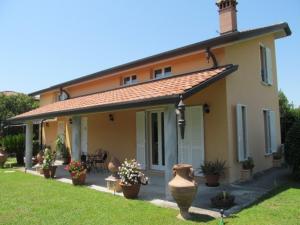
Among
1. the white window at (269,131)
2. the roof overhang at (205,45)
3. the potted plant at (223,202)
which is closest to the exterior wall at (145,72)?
the roof overhang at (205,45)

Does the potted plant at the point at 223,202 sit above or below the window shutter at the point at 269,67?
below

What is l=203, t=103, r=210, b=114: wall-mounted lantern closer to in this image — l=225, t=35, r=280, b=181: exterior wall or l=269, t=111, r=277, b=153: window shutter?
l=225, t=35, r=280, b=181: exterior wall

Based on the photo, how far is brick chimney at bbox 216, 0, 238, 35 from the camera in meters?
13.5

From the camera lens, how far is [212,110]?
435 inches

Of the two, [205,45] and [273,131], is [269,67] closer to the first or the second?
[273,131]

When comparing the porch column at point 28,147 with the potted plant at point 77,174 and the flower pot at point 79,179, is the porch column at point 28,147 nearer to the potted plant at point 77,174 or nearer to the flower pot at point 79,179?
the potted plant at point 77,174

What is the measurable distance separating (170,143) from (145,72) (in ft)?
22.4

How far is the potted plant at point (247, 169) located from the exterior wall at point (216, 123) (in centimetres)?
100

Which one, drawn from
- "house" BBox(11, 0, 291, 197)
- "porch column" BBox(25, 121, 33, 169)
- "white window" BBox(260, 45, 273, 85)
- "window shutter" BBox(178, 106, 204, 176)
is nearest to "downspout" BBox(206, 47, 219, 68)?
"house" BBox(11, 0, 291, 197)

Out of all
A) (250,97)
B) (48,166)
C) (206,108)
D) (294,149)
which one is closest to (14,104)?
(48,166)

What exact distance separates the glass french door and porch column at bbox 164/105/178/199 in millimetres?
4369

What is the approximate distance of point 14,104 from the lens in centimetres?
3092

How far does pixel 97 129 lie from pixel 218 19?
28.4ft

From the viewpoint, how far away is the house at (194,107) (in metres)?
9.83
